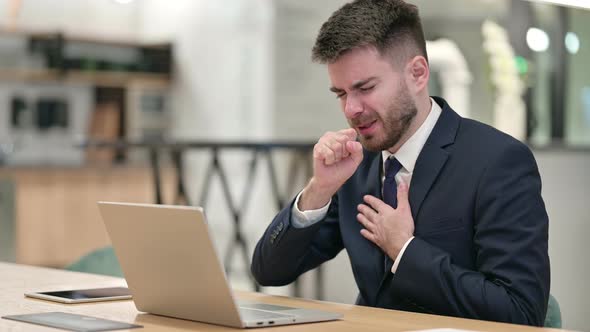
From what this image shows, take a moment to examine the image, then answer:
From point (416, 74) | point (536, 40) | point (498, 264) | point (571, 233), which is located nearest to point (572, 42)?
point (536, 40)

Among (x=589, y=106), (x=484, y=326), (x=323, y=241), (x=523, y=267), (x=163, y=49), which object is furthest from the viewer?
(x=163, y=49)

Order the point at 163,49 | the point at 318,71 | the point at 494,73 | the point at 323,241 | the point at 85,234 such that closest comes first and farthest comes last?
the point at 323,241 → the point at 494,73 → the point at 318,71 → the point at 85,234 → the point at 163,49

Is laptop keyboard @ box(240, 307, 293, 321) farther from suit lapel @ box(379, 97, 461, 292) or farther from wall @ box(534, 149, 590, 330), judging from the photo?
wall @ box(534, 149, 590, 330)

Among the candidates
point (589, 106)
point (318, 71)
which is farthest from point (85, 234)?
point (589, 106)

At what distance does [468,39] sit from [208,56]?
12.2 feet

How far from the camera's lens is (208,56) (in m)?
7.87

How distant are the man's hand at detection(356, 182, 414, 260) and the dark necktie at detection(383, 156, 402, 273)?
0.22 feet

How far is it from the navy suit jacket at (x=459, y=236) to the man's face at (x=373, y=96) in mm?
75

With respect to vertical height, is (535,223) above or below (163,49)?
below

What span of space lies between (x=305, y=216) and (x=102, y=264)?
872 millimetres

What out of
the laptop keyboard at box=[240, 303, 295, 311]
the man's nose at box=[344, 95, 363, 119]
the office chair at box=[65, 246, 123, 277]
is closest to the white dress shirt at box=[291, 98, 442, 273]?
the man's nose at box=[344, 95, 363, 119]

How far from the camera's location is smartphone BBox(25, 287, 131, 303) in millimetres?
1896

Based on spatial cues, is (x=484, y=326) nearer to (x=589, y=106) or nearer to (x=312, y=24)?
(x=589, y=106)

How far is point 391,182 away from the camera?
203 cm
